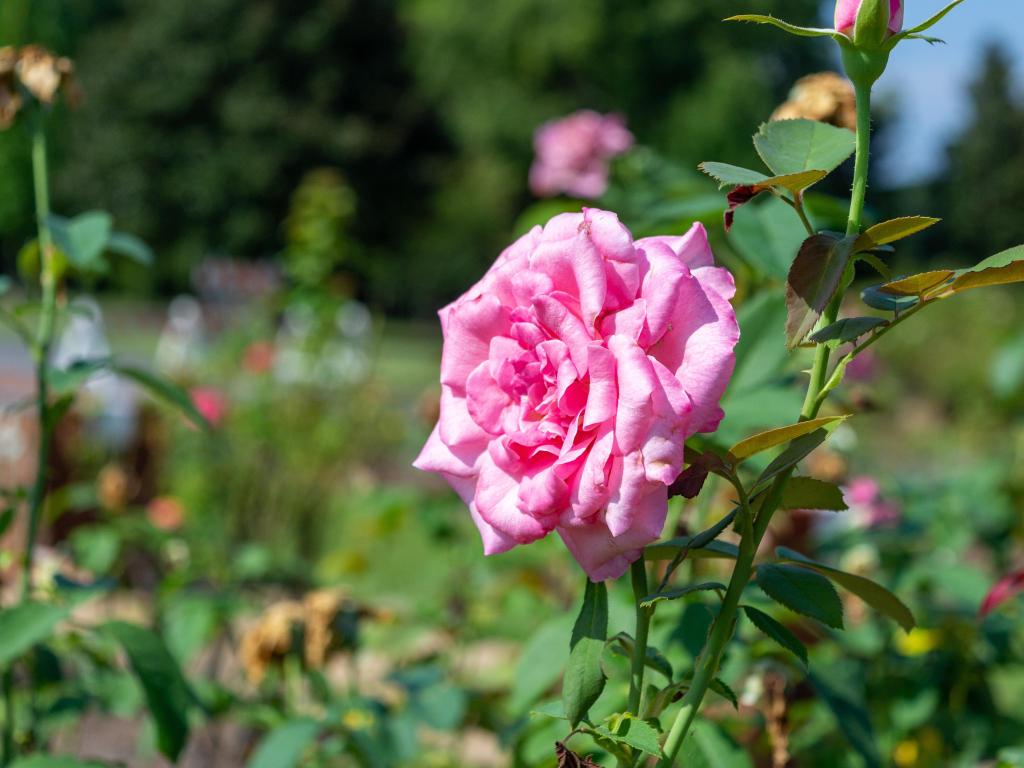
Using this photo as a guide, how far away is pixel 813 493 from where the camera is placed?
641 millimetres

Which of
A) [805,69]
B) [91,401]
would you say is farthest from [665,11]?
[91,401]

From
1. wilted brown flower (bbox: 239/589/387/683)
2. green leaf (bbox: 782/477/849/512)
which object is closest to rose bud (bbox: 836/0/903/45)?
green leaf (bbox: 782/477/849/512)

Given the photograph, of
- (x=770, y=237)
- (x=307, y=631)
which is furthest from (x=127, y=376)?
(x=770, y=237)

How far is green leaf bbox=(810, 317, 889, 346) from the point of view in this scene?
1.84 feet

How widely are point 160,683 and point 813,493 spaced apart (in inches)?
23.7

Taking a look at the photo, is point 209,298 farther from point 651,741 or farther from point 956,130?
point 956,130

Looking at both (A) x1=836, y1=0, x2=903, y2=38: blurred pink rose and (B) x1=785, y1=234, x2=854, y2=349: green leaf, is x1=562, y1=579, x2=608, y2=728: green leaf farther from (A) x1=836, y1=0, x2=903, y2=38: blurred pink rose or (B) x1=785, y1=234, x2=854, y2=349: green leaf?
(A) x1=836, y1=0, x2=903, y2=38: blurred pink rose

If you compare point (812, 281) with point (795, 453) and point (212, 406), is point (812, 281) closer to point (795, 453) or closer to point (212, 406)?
point (795, 453)

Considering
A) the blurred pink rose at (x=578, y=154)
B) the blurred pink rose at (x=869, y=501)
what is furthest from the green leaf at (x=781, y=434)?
the blurred pink rose at (x=578, y=154)

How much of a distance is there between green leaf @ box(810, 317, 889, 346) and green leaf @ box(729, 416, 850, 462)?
4cm

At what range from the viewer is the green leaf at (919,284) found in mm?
571

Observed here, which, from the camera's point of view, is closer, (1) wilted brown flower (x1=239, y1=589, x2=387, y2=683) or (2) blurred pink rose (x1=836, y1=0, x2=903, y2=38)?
(2) blurred pink rose (x1=836, y1=0, x2=903, y2=38)

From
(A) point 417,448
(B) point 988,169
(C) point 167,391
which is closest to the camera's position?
(C) point 167,391

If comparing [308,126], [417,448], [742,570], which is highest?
[742,570]
